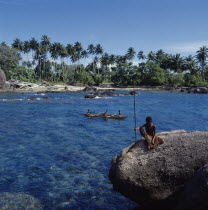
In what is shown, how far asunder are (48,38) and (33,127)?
102 metres

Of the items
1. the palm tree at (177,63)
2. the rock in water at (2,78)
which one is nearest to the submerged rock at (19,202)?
the rock in water at (2,78)

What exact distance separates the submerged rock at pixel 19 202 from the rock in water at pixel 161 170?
151 inches

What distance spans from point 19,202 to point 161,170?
20.2ft

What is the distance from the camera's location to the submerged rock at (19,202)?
33.6ft

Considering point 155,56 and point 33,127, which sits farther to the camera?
point 155,56

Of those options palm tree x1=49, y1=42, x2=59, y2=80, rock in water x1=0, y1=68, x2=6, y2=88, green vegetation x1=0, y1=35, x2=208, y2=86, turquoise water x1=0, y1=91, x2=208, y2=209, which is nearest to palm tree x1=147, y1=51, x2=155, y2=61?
green vegetation x1=0, y1=35, x2=208, y2=86

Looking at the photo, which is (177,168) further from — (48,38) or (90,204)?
(48,38)

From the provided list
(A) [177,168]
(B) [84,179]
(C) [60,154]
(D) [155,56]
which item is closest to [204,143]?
(A) [177,168]

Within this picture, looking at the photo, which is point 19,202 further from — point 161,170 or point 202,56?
point 202,56

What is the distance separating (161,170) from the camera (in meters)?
8.57

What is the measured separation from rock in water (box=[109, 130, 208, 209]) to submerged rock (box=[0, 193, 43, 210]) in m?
3.83

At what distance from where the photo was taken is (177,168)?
28.0 feet

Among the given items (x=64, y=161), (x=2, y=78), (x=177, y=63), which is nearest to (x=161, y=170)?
(x=64, y=161)

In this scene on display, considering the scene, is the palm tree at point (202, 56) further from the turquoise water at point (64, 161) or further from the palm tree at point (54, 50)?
the turquoise water at point (64, 161)
